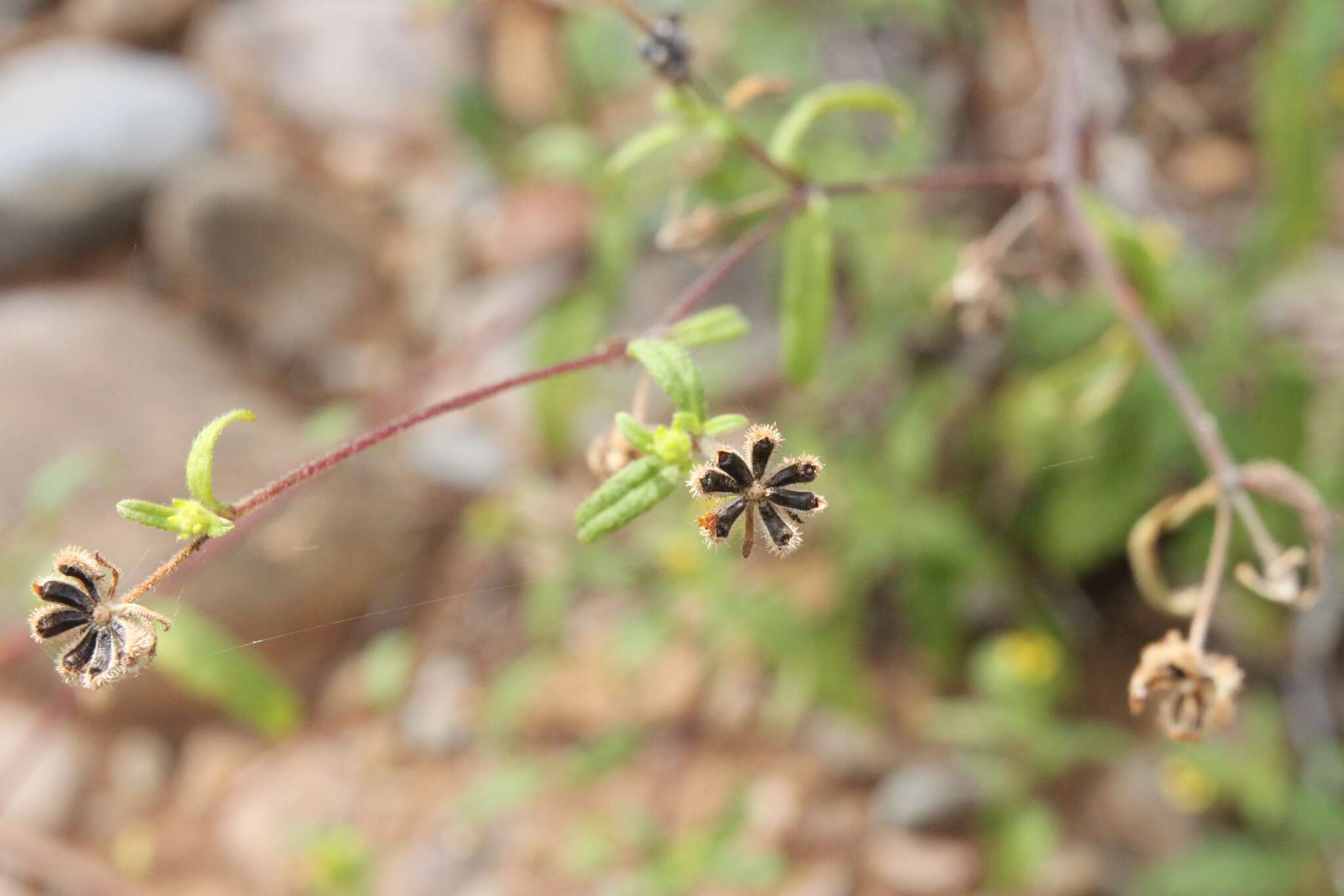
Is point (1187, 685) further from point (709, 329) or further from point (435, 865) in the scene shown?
point (435, 865)

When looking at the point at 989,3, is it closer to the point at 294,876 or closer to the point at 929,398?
the point at 929,398

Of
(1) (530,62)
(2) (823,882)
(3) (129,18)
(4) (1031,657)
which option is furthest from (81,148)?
(4) (1031,657)

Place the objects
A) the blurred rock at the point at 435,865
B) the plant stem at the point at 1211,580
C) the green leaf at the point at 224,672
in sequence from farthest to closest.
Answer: the blurred rock at the point at 435,865, the green leaf at the point at 224,672, the plant stem at the point at 1211,580

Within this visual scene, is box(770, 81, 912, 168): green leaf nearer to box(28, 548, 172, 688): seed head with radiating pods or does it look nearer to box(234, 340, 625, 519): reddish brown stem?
box(234, 340, 625, 519): reddish brown stem

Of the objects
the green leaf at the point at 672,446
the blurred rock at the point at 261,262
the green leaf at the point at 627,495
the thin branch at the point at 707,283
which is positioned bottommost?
the green leaf at the point at 627,495

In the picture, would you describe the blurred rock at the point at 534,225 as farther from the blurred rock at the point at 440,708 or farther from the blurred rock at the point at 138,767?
the blurred rock at the point at 138,767

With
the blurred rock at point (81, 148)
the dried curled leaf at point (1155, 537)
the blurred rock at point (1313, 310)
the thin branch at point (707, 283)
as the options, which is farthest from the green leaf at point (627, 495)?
the blurred rock at point (81, 148)

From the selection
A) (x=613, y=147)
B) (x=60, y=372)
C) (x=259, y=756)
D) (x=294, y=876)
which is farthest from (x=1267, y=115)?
(x=60, y=372)

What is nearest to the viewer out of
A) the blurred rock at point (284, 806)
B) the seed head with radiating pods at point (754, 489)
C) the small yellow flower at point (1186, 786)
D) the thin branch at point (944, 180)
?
the seed head with radiating pods at point (754, 489)
